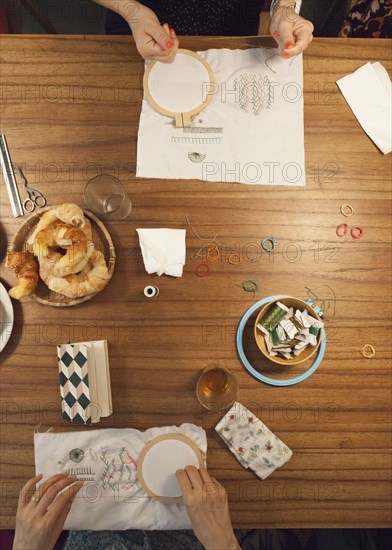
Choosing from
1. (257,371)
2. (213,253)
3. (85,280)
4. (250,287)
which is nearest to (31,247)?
(85,280)

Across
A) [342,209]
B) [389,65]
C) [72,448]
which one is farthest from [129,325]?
[389,65]

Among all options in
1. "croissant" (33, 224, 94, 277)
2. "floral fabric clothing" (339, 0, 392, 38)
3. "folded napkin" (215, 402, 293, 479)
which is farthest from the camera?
"floral fabric clothing" (339, 0, 392, 38)

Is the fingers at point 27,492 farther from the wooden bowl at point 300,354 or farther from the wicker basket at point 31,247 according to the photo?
the wooden bowl at point 300,354

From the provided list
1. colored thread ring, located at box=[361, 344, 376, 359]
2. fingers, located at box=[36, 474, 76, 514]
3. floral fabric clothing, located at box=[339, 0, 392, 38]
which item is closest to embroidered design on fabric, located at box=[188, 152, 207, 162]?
colored thread ring, located at box=[361, 344, 376, 359]

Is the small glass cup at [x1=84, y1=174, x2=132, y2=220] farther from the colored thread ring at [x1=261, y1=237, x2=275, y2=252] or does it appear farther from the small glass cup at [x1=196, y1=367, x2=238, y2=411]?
the small glass cup at [x1=196, y1=367, x2=238, y2=411]

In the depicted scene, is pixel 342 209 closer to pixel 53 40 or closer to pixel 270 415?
pixel 270 415

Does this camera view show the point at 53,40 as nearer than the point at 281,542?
Yes

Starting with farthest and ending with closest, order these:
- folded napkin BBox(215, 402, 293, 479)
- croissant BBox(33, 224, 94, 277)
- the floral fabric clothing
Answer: the floral fabric clothing < folded napkin BBox(215, 402, 293, 479) < croissant BBox(33, 224, 94, 277)
